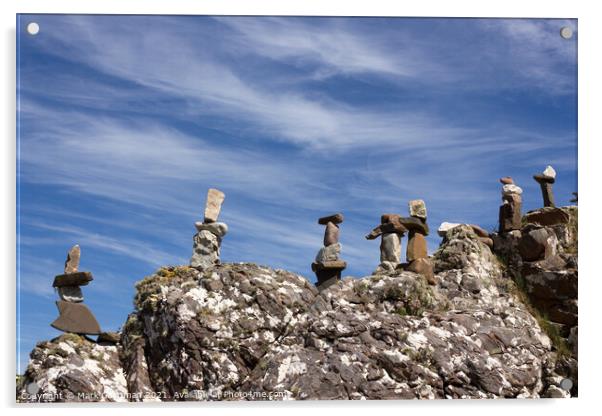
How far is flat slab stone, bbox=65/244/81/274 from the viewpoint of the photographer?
16516 mm

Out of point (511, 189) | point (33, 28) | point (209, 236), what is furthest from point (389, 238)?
point (33, 28)

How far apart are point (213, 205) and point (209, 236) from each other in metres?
0.60

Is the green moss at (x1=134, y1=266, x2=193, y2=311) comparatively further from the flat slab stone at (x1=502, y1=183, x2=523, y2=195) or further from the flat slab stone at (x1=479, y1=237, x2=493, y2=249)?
the flat slab stone at (x1=502, y1=183, x2=523, y2=195)

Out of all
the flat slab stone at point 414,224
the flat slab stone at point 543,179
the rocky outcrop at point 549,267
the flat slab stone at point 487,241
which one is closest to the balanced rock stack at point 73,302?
the flat slab stone at point 414,224

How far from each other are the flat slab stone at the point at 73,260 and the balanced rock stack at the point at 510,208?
8.83 m

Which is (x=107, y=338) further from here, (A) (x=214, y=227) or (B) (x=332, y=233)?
(B) (x=332, y=233)

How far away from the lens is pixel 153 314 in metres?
17.1

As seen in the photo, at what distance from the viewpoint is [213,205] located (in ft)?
56.6

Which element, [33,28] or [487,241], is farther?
[487,241]

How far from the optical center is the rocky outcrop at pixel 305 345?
1550 centimetres

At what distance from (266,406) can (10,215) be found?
16.6 ft

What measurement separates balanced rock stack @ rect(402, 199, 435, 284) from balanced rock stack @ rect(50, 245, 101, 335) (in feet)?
19.9

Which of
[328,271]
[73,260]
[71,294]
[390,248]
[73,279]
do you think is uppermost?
[390,248]

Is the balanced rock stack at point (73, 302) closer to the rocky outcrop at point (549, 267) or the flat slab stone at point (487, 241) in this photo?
the flat slab stone at point (487, 241)
